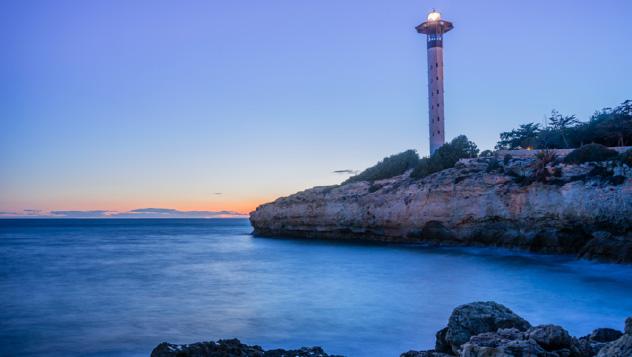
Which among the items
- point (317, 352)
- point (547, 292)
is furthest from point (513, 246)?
point (317, 352)

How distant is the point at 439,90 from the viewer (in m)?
35.3

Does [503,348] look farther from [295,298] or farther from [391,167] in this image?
[391,167]

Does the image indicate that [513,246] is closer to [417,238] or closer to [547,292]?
[417,238]

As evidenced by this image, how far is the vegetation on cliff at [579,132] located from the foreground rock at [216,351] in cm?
2473

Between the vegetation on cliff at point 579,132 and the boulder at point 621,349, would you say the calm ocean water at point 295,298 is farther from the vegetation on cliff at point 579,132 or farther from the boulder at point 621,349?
the vegetation on cliff at point 579,132

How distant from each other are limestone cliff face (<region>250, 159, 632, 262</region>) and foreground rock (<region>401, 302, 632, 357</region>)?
1144cm

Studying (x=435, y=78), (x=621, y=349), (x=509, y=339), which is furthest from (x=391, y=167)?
(x=621, y=349)

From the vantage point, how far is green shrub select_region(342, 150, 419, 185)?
106ft

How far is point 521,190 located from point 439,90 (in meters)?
16.1

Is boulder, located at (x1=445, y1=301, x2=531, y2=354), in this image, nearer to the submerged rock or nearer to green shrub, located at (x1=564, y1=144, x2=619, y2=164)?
the submerged rock

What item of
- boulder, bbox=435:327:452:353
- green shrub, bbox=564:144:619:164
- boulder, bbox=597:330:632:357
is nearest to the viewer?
boulder, bbox=597:330:632:357

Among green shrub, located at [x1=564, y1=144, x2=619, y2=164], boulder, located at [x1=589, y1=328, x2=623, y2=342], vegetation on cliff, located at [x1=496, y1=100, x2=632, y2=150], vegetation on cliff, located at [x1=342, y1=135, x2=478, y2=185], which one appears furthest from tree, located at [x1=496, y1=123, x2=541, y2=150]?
boulder, located at [x1=589, y1=328, x2=623, y2=342]

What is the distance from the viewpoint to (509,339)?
4.25 m

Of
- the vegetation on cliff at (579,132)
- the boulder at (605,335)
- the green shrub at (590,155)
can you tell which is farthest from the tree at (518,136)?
the boulder at (605,335)
